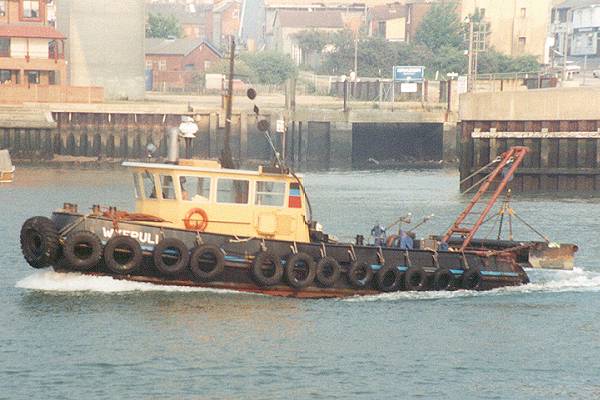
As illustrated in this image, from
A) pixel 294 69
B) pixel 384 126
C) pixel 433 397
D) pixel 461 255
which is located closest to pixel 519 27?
pixel 294 69

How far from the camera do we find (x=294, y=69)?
406ft

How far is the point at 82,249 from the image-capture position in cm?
2711

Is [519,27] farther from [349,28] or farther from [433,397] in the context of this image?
[433,397]

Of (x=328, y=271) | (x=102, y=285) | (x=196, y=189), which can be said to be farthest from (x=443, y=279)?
(x=102, y=285)

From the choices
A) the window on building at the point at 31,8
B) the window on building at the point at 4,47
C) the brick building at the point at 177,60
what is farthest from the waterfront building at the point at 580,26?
the window on building at the point at 4,47

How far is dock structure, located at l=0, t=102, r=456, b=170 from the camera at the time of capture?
2963 inches

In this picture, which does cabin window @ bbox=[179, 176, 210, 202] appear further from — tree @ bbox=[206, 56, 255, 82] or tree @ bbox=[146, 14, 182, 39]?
tree @ bbox=[146, 14, 182, 39]

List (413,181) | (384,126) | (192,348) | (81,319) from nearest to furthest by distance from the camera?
(192,348) < (81,319) < (413,181) < (384,126)

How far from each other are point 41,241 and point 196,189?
326cm

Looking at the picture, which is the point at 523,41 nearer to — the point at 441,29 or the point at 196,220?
the point at 441,29

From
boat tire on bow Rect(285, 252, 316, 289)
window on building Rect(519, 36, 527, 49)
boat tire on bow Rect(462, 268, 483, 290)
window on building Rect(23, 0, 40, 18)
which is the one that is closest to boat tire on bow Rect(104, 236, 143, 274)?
boat tire on bow Rect(285, 252, 316, 289)

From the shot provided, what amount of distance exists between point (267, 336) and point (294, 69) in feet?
327

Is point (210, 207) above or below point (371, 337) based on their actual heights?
above

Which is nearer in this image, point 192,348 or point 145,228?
point 192,348
